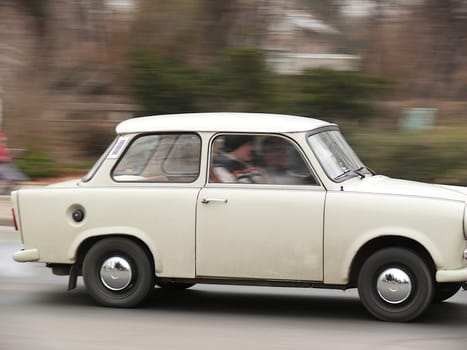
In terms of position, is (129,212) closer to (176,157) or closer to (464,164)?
(176,157)

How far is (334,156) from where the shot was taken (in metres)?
7.50

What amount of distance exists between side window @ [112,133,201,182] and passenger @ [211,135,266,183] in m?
0.18

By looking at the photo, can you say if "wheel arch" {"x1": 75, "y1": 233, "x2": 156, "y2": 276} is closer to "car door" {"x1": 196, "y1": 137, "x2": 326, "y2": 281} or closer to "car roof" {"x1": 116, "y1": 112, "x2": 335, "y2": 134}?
"car door" {"x1": 196, "y1": 137, "x2": 326, "y2": 281}

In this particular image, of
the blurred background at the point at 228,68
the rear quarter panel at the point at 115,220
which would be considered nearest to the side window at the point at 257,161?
the rear quarter panel at the point at 115,220

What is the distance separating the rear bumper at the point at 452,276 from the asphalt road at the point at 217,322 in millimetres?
382

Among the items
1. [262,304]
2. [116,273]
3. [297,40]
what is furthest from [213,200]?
[297,40]

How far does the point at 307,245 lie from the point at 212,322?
0.93 m

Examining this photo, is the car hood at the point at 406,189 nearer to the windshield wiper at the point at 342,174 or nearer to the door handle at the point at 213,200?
the windshield wiper at the point at 342,174

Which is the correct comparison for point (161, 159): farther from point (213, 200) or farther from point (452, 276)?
point (452, 276)

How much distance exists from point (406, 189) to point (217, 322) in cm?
175

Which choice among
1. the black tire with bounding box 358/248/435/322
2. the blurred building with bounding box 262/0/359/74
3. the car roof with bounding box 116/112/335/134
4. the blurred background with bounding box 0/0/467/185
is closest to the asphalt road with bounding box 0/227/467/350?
the black tire with bounding box 358/248/435/322

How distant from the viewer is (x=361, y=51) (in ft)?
65.1

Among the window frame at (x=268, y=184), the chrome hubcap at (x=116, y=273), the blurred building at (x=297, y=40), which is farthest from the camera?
the blurred building at (x=297, y=40)

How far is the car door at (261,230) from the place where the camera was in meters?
7.02
